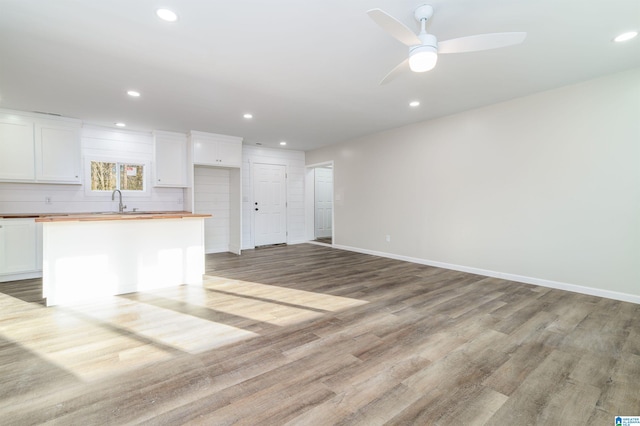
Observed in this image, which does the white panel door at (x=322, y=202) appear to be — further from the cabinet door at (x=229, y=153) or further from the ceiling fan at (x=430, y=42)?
→ the ceiling fan at (x=430, y=42)

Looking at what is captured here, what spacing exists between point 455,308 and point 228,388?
2478mm

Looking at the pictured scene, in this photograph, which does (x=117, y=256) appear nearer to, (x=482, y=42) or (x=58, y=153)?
(x=58, y=153)

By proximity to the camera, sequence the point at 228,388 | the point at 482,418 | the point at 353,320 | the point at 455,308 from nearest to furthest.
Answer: the point at 482,418, the point at 228,388, the point at 353,320, the point at 455,308

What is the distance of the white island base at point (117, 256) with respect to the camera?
3252 mm

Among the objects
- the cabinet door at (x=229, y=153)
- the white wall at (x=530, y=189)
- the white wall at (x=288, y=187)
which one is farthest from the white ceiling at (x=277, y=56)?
the white wall at (x=288, y=187)

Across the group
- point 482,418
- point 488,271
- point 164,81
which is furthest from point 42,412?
point 488,271

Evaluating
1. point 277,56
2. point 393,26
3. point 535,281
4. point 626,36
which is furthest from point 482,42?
point 535,281

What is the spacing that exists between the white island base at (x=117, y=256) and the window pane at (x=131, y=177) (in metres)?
2.39

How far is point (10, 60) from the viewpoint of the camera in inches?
116

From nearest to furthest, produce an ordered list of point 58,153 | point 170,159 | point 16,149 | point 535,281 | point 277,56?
point 277,56, point 535,281, point 16,149, point 58,153, point 170,159

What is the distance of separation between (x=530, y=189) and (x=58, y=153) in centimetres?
749

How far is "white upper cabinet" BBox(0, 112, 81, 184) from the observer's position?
4.42m

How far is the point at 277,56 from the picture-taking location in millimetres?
2898

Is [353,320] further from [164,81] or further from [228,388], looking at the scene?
[164,81]
